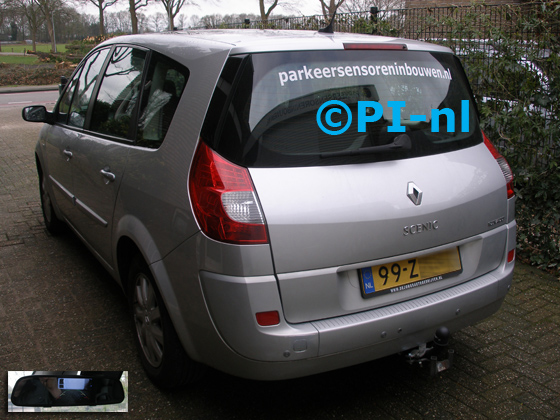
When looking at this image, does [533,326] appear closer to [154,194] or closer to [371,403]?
[371,403]

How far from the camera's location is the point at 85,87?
159 inches

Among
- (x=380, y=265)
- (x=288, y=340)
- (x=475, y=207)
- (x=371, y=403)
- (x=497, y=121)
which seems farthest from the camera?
(x=497, y=121)

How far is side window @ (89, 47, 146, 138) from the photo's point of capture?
3.13 meters

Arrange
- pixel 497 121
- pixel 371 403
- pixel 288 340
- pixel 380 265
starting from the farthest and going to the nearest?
pixel 497 121
pixel 371 403
pixel 380 265
pixel 288 340

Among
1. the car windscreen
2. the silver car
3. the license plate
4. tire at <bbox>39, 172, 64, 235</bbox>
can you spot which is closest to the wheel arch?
the silver car

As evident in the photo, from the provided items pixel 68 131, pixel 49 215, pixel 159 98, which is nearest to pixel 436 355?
pixel 159 98

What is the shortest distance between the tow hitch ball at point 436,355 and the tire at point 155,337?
1026 millimetres

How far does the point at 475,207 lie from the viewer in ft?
8.54

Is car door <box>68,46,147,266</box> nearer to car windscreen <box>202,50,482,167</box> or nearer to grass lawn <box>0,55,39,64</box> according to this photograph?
car windscreen <box>202,50,482,167</box>

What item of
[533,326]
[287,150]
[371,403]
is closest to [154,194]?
[287,150]

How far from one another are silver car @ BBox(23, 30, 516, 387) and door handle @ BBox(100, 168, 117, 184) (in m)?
0.11

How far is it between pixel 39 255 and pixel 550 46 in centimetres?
468

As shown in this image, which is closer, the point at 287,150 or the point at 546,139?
the point at 287,150

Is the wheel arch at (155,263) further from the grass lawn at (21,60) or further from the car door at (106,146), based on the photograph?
the grass lawn at (21,60)
